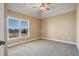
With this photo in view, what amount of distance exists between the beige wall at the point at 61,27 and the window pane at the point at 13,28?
58 centimetres

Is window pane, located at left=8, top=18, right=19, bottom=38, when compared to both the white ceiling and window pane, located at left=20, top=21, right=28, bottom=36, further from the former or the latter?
the white ceiling

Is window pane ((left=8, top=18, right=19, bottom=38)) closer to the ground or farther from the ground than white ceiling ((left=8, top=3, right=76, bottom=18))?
closer to the ground

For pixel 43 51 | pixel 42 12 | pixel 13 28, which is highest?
pixel 42 12

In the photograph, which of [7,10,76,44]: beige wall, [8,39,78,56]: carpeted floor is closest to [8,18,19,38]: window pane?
[7,10,76,44]: beige wall

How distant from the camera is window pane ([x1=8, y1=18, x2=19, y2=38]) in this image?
3.83 feet

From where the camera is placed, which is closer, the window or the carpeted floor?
the window

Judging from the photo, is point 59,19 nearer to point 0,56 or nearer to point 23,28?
point 23,28

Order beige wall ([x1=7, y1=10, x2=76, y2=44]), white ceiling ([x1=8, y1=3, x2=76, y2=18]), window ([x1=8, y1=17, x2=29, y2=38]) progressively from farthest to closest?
1. beige wall ([x1=7, y1=10, x2=76, y2=44])
2. white ceiling ([x1=8, y1=3, x2=76, y2=18])
3. window ([x1=8, y1=17, x2=29, y2=38])

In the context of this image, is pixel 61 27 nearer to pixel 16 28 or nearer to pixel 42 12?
pixel 42 12

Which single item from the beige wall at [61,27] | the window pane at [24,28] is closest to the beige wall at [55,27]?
→ the beige wall at [61,27]

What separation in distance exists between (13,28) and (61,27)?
3.07 ft

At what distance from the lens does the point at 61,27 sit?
156 cm

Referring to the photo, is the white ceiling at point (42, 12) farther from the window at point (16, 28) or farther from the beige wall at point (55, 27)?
the window at point (16, 28)

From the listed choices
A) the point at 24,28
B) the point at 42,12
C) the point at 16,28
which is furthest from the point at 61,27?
the point at 16,28
